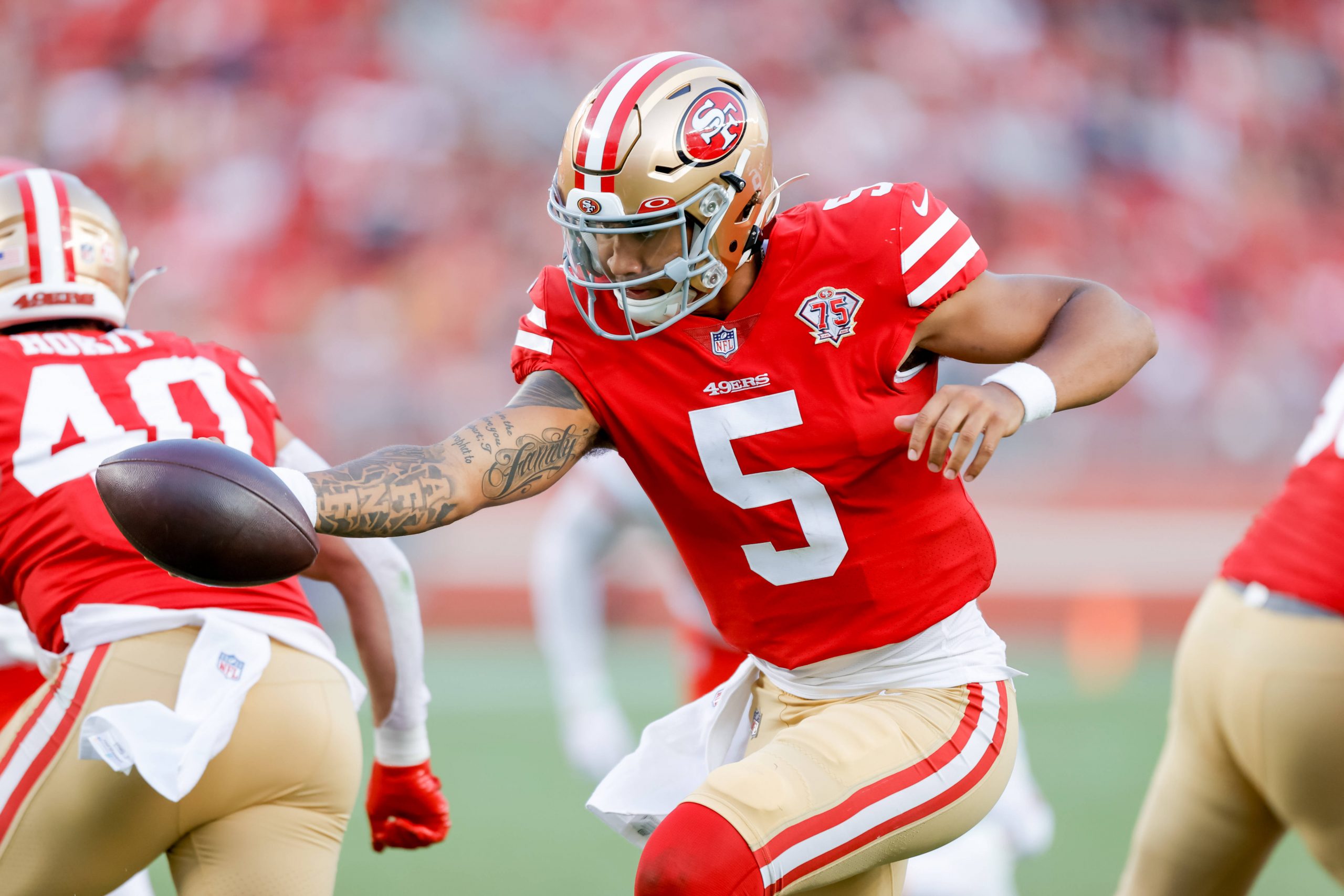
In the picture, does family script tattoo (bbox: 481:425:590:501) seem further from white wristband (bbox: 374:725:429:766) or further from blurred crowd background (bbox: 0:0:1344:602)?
blurred crowd background (bbox: 0:0:1344:602)

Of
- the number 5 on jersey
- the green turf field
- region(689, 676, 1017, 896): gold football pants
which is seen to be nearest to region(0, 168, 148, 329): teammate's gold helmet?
the number 5 on jersey

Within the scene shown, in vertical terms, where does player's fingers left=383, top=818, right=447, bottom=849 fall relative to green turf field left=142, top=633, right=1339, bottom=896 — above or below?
above

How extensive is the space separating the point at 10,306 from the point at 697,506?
56.2 inches

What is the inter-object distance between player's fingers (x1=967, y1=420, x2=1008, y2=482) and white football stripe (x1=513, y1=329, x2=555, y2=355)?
2.63ft

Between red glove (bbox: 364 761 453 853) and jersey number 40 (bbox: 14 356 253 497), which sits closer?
jersey number 40 (bbox: 14 356 253 497)

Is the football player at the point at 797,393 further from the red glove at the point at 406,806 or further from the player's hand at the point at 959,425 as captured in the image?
the red glove at the point at 406,806

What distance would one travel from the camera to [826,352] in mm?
2625

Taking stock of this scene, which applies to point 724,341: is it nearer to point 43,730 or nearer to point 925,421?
point 925,421

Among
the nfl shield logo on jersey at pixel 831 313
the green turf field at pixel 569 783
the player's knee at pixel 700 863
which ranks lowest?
the green turf field at pixel 569 783

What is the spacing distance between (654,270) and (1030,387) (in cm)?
68

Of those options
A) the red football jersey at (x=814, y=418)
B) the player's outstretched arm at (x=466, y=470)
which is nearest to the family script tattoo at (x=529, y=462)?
the player's outstretched arm at (x=466, y=470)

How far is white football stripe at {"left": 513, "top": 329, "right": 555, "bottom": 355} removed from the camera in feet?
8.96

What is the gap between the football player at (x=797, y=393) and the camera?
2.58 m

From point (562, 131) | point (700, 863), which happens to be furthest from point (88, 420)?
A: point (562, 131)
